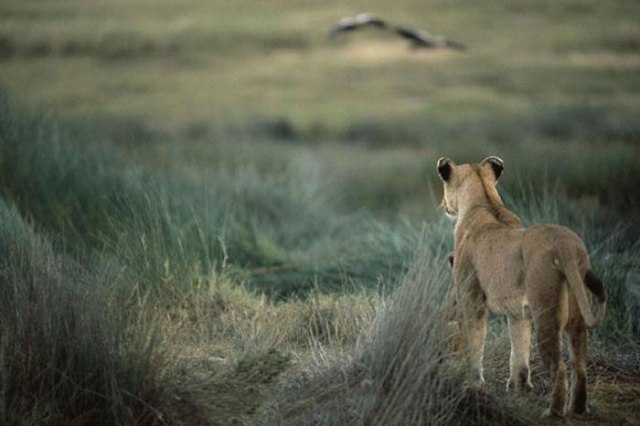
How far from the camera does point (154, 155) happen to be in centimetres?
2630

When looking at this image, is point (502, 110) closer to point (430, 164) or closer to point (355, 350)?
point (430, 164)

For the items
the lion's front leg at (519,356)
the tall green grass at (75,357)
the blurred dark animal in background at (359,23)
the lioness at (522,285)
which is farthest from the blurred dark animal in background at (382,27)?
the tall green grass at (75,357)

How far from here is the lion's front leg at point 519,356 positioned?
6.43 meters

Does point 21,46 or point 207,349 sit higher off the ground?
point 207,349

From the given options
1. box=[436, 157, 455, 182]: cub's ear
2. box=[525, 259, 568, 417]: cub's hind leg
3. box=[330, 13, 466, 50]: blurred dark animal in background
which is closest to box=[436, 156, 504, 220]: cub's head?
box=[436, 157, 455, 182]: cub's ear

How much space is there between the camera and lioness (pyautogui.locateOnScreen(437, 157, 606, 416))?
5.80 metres

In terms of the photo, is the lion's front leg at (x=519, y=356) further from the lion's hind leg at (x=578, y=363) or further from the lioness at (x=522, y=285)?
the lion's hind leg at (x=578, y=363)

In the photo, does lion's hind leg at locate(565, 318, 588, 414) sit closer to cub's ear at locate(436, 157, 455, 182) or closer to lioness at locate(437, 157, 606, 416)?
lioness at locate(437, 157, 606, 416)

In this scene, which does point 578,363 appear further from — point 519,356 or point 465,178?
point 465,178

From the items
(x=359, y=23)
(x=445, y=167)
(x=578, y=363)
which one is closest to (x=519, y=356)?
(x=578, y=363)

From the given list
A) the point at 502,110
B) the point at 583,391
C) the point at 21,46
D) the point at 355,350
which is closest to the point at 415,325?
the point at 355,350

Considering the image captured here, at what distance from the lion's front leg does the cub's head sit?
0.96 m

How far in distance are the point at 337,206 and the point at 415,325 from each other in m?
13.9

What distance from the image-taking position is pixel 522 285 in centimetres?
605
